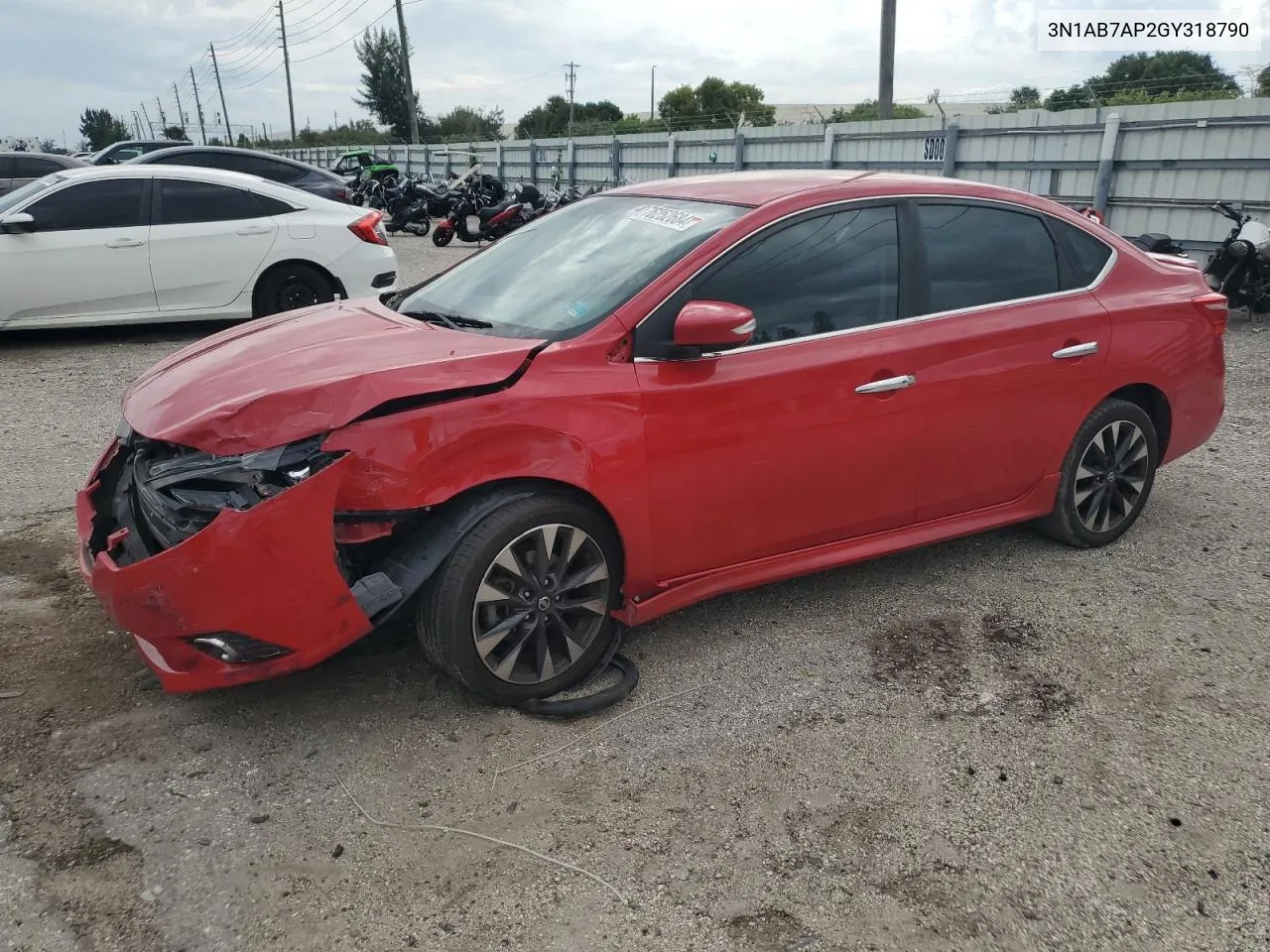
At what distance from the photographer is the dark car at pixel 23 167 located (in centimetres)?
1438

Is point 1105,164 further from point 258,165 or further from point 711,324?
point 711,324

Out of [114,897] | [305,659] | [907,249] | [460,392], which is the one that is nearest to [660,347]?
[460,392]

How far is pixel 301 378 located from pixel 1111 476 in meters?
3.45

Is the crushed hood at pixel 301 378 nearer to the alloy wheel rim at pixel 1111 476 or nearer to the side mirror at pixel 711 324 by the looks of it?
the side mirror at pixel 711 324

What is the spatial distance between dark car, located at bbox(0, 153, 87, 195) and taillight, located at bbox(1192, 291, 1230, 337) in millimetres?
14963

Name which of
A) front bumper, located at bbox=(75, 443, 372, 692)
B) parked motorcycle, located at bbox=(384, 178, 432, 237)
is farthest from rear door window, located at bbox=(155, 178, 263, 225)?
parked motorcycle, located at bbox=(384, 178, 432, 237)

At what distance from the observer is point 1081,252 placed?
4246mm

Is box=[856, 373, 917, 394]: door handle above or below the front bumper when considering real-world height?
above

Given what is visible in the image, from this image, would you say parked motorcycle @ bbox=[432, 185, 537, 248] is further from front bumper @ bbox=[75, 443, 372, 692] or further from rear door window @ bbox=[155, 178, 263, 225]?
front bumper @ bbox=[75, 443, 372, 692]

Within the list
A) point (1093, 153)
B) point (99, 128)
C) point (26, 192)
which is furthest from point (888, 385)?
point (99, 128)

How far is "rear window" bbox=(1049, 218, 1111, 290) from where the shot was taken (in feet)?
13.8

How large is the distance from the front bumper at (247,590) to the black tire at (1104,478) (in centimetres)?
307

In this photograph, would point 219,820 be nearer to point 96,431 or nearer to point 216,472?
point 216,472

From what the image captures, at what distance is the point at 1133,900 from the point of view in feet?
7.98
